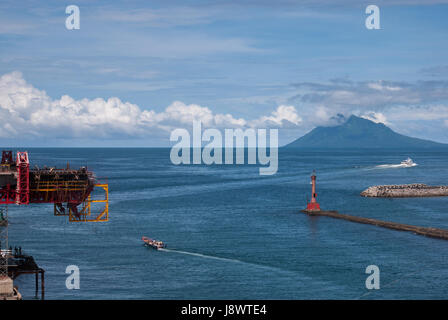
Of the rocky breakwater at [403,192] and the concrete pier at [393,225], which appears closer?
the concrete pier at [393,225]

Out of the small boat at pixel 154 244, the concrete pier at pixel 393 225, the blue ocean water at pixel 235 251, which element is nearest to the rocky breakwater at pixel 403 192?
the blue ocean water at pixel 235 251

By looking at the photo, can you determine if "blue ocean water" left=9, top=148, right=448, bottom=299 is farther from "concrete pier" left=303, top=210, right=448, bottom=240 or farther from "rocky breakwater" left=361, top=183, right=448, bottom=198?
"rocky breakwater" left=361, top=183, right=448, bottom=198

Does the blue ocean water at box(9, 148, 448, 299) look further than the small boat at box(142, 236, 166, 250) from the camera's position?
No

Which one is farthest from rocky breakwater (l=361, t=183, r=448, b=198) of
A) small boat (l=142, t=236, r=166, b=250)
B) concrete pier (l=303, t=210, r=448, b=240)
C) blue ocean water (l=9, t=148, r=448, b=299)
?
small boat (l=142, t=236, r=166, b=250)

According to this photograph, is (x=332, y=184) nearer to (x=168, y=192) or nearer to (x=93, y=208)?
(x=168, y=192)

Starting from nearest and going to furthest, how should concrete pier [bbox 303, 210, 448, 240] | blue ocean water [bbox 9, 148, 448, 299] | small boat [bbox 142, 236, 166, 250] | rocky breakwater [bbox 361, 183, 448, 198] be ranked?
blue ocean water [bbox 9, 148, 448, 299] → small boat [bbox 142, 236, 166, 250] → concrete pier [bbox 303, 210, 448, 240] → rocky breakwater [bbox 361, 183, 448, 198]

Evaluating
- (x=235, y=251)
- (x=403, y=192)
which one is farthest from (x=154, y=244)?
(x=403, y=192)

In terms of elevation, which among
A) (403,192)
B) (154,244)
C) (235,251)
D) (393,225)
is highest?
(403,192)

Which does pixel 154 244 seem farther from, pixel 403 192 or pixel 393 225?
pixel 403 192

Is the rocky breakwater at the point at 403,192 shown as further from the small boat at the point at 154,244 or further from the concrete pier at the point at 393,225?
the small boat at the point at 154,244
